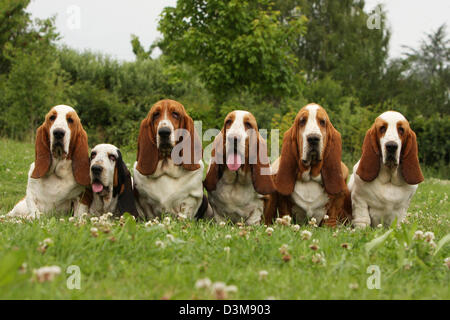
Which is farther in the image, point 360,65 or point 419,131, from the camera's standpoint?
point 360,65

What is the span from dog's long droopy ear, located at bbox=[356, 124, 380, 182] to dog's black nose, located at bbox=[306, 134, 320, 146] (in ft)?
2.16

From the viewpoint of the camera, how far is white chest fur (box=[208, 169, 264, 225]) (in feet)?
17.4

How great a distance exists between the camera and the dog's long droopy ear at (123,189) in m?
5.20

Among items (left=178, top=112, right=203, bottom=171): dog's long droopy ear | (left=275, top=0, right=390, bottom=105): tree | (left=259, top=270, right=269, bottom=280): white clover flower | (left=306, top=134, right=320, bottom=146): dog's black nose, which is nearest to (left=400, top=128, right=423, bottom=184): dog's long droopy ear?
(left=306, top=134, right=320, bottom=146): dog's black nose

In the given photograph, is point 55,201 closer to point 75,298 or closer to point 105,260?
point 105,260

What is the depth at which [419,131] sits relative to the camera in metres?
17.8

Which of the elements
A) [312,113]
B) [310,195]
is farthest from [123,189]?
[312,113]

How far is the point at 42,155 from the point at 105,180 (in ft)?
2.35

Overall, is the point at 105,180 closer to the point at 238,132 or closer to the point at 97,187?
the point at 97,187

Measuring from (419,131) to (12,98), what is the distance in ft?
49.2

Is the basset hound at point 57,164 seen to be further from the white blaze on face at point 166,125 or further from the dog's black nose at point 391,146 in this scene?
the dog's black nose at point 391,146

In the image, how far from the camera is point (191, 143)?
516cm

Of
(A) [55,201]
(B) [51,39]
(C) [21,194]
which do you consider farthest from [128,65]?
(A) [55,201]

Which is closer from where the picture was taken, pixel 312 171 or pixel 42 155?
pixel 42 155
